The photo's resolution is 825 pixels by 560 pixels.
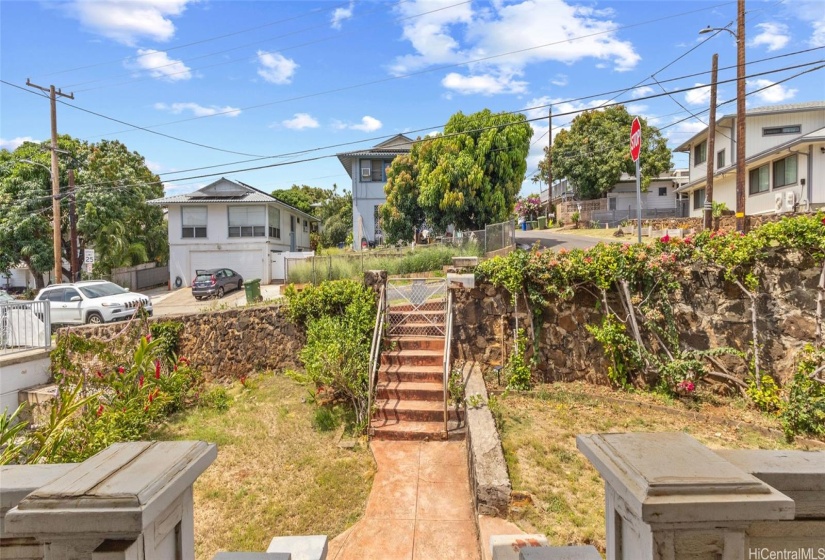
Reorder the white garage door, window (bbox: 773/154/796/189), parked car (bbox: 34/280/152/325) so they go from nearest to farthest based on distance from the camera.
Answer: parked car (bbox: 34/280/152/325), window (bbox: 773/154/796/189), the white garage door

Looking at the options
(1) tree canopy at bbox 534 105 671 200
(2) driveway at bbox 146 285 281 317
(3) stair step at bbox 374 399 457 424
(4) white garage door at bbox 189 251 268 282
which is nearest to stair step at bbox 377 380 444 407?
(3) stair step at bbox 374 399 457 424

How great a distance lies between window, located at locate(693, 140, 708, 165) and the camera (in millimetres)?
24656

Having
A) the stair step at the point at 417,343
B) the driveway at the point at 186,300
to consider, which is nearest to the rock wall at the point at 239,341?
the stair step at the point at 417,343

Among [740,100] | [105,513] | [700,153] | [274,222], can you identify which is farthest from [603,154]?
[105,513]

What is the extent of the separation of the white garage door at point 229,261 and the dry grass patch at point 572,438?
19758 millimetres

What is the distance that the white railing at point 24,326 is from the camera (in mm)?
9281

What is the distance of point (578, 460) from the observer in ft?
17.7

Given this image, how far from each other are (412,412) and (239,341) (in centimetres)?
495

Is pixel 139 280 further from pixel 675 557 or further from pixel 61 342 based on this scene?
pixel 675 557

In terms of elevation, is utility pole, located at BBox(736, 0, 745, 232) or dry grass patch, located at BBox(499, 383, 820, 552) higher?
utility pole, located at BBox(736, 0, 745, 232)

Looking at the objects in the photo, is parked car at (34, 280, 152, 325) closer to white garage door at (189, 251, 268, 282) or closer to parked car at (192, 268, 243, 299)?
parked car at (192, 268, 243, 299)

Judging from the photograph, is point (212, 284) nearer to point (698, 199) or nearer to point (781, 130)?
point (698, 199)

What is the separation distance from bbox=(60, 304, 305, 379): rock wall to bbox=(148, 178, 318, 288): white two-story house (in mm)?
14828

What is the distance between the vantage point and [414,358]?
7.95 m
